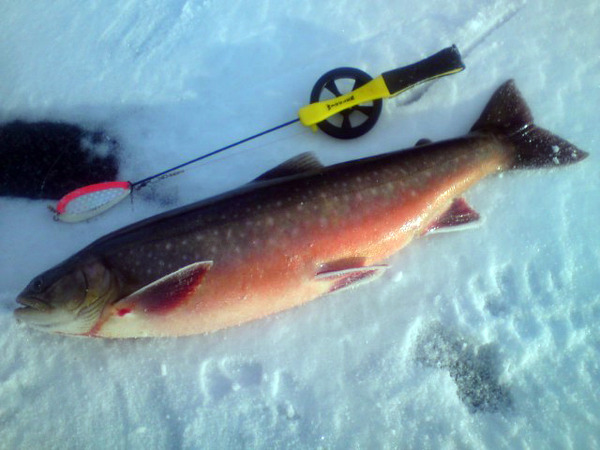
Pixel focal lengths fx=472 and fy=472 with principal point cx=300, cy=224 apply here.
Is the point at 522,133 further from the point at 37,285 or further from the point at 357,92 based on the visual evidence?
the point at 37,285

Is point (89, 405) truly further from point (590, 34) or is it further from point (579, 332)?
point (590, 34)

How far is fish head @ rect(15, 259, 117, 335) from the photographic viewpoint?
7.45 feet

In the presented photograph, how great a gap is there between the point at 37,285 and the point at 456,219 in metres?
2.23

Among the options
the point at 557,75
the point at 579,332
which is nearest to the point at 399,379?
the point at 579,332

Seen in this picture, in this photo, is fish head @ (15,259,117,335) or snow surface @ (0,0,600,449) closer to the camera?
fish head @ (15,259,117,335)

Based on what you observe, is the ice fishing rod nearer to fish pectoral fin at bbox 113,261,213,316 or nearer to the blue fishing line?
the blue fishing line

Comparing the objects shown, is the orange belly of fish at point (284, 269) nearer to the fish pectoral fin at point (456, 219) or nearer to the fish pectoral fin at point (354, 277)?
the fish pectoral fin at point (354, 277)

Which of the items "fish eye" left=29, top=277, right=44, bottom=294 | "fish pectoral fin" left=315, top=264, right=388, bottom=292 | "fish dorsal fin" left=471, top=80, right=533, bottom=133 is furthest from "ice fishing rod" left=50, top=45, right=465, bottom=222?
"fish pectoral fin" left=315, top=264, right=388, bottom=292

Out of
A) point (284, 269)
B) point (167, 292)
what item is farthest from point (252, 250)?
point (167, 292)

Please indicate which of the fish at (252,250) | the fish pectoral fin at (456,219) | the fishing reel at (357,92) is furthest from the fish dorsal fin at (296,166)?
the fish pectoral fin at (456,219)

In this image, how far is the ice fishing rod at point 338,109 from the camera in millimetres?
2682

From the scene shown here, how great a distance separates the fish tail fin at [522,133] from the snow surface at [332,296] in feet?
0.40

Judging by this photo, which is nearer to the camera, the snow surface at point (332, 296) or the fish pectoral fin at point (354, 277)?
the fish pectoral fin at point (354, 277)

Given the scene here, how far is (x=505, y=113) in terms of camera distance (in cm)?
276
